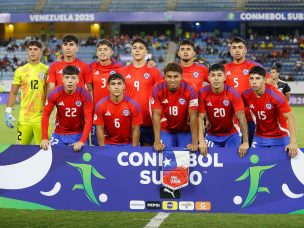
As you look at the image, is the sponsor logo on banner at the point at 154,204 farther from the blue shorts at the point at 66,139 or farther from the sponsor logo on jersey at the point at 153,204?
the blue shorts at the point at 66,139

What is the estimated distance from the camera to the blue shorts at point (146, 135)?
771 centimetres

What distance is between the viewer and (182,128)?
7074 millimetres

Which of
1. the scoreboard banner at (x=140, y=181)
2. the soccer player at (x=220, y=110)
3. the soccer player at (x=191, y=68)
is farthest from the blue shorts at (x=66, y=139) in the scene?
the soccer player at (x=191, y=68)

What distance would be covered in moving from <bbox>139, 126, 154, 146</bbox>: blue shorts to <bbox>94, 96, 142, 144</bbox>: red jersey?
0.88 metres

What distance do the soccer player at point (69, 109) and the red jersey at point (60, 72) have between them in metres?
0.78

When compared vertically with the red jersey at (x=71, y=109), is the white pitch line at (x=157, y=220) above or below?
below

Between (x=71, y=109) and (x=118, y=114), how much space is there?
0.58 meters

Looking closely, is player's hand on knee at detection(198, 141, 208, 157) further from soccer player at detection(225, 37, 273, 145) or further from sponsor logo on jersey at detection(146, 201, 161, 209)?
soccer player at detection(225, 37, 273, 145)

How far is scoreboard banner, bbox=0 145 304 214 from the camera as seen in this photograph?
5.67 metres

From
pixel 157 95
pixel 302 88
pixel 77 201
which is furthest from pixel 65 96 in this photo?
pixel 302 88

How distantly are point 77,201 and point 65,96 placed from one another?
4.85ft

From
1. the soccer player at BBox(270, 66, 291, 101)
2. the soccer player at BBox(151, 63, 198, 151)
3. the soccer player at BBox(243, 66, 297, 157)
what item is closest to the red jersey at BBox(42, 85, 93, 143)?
the soccer player at BBox(151, 63, 198, 151)

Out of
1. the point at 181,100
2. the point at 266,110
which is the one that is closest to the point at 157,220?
the point at 181,100

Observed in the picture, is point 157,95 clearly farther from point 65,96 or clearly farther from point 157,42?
point 157,42
